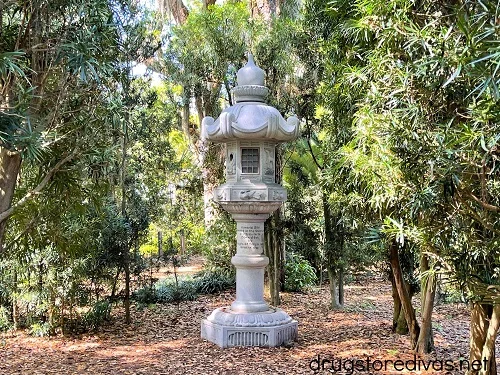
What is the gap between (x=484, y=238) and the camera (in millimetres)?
3205

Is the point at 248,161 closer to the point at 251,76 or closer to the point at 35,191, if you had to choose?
the point at 251,76

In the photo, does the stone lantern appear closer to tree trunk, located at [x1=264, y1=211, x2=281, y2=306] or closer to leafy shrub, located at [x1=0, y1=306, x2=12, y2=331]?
tree trunk, located at [x1=264, y1=211, x2=281, y2=306]

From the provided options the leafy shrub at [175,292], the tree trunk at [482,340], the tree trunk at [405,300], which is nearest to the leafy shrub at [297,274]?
the leafy shrub at [175,292]

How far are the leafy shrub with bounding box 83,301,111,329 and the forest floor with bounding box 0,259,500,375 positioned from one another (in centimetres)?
13

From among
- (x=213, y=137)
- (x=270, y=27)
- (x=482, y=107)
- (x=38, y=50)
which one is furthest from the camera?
(x=270, y=27)

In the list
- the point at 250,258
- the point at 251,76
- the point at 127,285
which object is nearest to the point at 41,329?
the point at 127,285

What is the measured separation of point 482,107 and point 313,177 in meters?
5.36

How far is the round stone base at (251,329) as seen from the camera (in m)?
5.15

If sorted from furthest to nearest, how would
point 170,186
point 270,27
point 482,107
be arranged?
point 170,186
point 270,27
point 482,107

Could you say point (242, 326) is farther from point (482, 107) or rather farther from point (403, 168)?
point (482, 107)

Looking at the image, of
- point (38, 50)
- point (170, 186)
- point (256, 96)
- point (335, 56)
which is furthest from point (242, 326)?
point (170, 186)

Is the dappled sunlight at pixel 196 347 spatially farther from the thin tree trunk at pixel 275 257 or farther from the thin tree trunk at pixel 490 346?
the thin tree trunk at pixel 490 346

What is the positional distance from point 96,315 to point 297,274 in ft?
13.0

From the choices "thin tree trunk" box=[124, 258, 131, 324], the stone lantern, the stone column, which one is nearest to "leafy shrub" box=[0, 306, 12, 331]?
"thin tree trunk" box=[124, 258, 131, 324]
